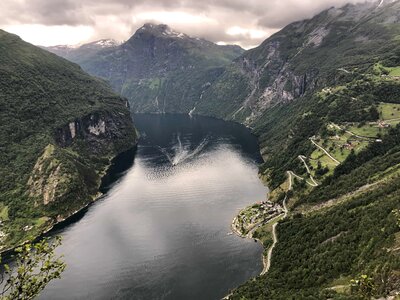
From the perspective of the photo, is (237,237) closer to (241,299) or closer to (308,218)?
(308,218)

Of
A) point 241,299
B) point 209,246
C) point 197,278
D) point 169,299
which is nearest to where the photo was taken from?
point 241,299

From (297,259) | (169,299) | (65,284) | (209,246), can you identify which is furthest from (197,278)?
(65,284)

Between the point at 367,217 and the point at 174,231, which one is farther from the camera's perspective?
the point at 174,231

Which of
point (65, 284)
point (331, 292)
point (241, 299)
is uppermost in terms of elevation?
point (331, 292)

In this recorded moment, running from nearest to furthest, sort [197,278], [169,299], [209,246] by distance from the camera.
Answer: [169,299] → [197,278] → [209,246]

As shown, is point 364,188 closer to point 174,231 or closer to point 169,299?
point 174,231

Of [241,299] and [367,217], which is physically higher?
[367,217]

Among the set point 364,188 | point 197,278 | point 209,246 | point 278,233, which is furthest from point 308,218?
point 197,278

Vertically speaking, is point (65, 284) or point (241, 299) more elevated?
point (241, 299)

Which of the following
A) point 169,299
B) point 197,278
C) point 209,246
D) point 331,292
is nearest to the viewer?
point 331,292
